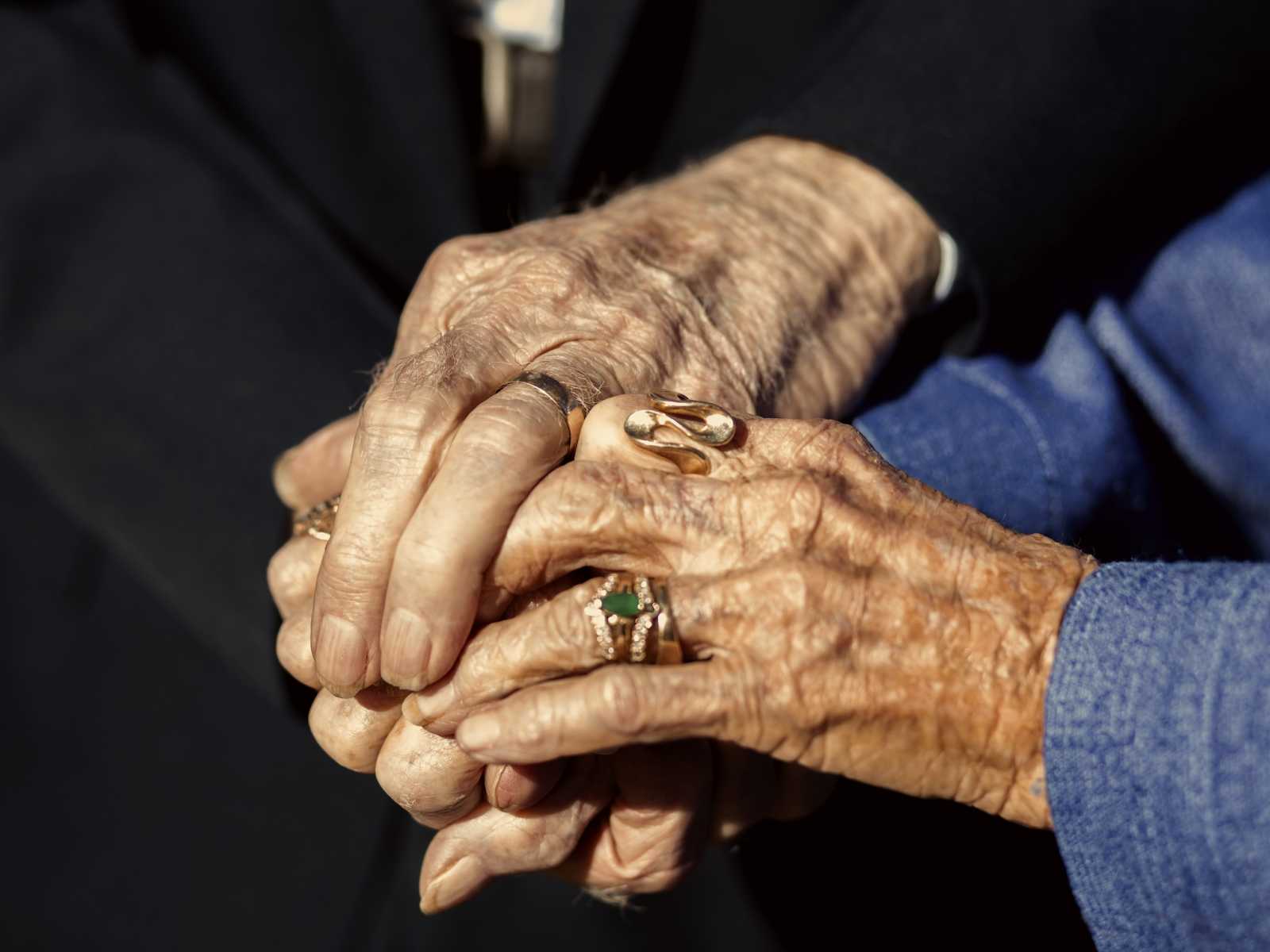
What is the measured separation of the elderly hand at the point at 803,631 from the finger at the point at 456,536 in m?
0.02

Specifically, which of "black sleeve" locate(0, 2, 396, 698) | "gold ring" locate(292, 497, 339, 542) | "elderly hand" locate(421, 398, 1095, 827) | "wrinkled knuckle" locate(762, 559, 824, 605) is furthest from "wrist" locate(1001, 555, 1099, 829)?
"black sleeve" locate(0, 2, 396, 698)

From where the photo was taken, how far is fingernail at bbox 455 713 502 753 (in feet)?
2.43

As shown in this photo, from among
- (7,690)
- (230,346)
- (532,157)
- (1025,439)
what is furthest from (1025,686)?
(7,690)

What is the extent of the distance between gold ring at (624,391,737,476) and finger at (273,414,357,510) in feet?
1.17

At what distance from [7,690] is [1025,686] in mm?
1398

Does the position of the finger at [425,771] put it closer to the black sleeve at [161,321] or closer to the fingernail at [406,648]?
the fingernail at [406,648]

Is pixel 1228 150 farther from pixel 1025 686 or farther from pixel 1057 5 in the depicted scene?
pixel 1025 686

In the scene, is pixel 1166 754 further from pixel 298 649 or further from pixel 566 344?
pixel 298 649

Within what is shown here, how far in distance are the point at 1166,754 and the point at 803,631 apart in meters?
0.26

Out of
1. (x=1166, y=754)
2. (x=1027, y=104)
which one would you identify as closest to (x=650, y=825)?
(x=1166, y=754)

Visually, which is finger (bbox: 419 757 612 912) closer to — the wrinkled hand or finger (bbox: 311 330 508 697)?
the wrinkled hand

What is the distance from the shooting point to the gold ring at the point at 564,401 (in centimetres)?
81

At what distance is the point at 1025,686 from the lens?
77 cm

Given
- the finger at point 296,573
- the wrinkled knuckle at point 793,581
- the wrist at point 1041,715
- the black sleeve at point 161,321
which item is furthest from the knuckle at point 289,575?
the wrist at point 1041,715
